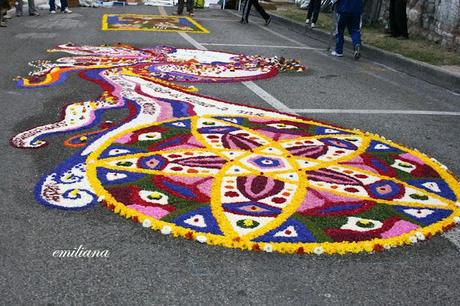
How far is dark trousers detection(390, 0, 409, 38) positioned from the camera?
498 inches

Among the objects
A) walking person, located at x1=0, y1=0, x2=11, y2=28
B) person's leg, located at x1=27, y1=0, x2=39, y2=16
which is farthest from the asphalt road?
person's leg, located at x1=27, y1=0, x2=39, y2=16

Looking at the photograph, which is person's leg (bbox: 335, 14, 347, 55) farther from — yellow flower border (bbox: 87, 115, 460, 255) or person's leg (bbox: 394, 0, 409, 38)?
yellow flower border (bbox: 87, 115, 460, 255)

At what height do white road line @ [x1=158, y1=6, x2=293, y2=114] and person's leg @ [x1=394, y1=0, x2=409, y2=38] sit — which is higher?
person's leg @ [x1=394, y1=0, x2=409, y2=38]

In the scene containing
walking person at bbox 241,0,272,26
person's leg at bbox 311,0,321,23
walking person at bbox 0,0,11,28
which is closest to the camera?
walking person at bbox 0,0,11,28

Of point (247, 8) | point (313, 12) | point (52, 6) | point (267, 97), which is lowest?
point (52, 6)

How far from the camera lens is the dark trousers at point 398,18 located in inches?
498

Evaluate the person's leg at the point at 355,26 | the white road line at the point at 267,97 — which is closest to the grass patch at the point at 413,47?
the person's leg at the point at 355,26

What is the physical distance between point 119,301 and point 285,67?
23.7 feet

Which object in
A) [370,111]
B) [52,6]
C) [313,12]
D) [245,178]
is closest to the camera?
[245,178]

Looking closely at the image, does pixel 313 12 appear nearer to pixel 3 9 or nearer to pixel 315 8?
pixel 315 8

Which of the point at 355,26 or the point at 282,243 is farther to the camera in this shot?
the point at 355,26

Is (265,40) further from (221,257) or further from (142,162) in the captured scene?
(221,257)

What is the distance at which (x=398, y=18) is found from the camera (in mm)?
12805

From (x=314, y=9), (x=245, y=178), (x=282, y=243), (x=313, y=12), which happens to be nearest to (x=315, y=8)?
(x=314, y=9)
